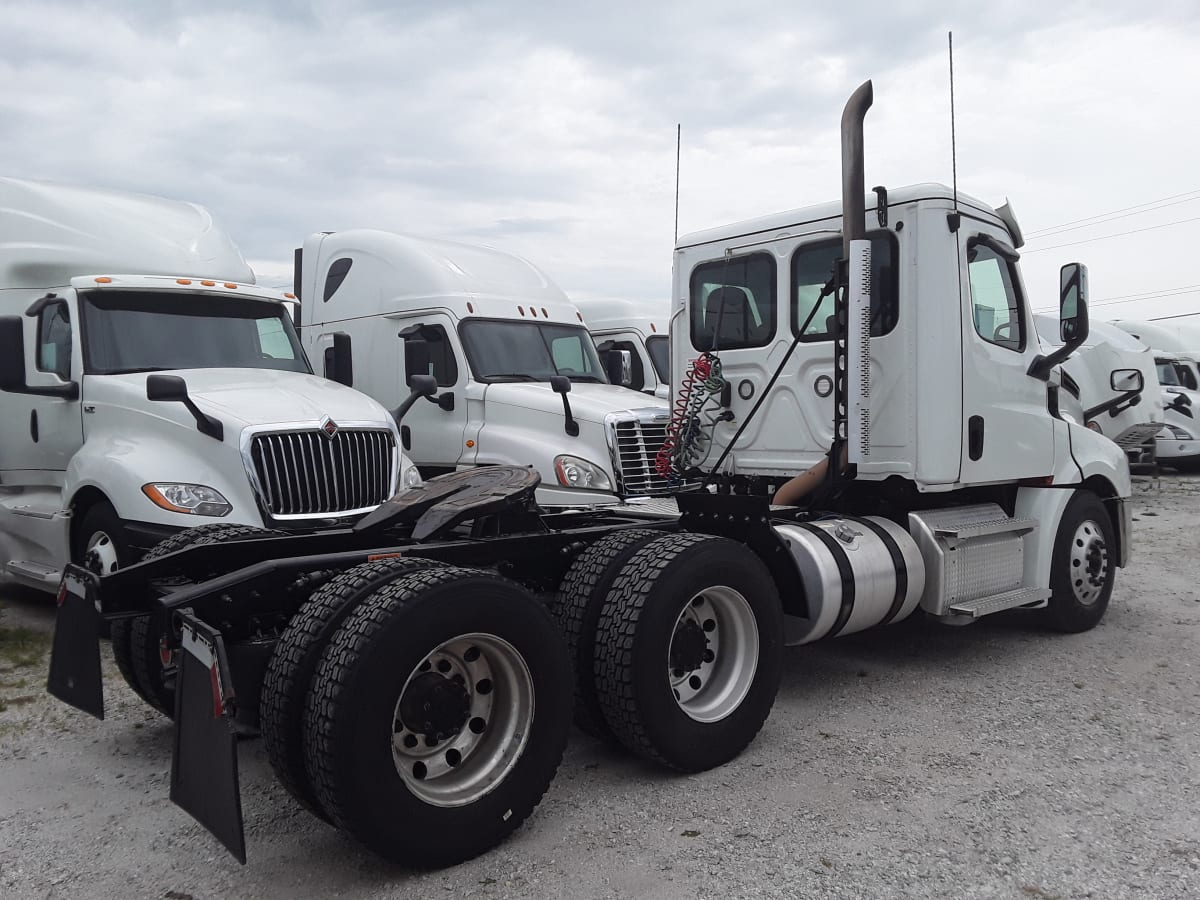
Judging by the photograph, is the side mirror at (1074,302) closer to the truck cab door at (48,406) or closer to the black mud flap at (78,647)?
the black mud flap at (78,647)

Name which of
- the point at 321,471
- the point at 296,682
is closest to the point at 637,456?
the point at 321,471

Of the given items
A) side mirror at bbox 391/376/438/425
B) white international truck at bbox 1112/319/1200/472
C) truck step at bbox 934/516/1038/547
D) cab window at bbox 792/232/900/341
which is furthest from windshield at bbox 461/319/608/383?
white international truck at bbox 1112/319/1200/472

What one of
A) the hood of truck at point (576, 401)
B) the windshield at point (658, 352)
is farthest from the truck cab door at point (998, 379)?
the windshield at point (658, 352)

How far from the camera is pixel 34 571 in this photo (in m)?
7.00

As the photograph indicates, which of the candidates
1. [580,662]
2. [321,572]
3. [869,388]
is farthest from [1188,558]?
[321,572]

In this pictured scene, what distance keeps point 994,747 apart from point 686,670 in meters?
1.50

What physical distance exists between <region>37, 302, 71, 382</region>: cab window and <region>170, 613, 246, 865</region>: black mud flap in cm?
480

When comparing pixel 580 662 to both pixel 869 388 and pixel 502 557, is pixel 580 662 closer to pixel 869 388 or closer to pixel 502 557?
pixel 502 557

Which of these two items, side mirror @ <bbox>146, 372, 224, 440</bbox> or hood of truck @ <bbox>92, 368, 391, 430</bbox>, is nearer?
side mirror @ <bbox>146, 372, 224, 440</bbox>

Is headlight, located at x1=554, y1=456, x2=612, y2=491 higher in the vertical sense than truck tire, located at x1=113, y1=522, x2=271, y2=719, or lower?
higher

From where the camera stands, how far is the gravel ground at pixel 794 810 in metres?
3.36

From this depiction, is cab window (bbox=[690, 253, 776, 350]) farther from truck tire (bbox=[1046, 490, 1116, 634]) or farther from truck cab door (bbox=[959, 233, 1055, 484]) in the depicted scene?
truck tire (bbox=[1046, 490, 1116, 634])

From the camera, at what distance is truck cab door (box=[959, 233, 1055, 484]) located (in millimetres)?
5852

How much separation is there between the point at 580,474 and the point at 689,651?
12.1 ft
